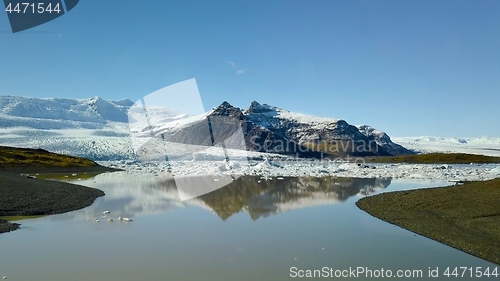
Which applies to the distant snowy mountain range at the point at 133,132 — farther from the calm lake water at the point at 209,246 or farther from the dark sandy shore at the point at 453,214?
the dark sandy shore at the point at 453,214

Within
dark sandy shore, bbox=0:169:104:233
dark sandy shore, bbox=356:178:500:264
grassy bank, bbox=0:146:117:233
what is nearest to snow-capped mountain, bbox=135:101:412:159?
grassy bank, bbox=0:146:117:233

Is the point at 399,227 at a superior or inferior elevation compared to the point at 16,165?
inferior

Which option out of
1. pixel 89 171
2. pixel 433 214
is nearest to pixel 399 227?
pixel 433 214

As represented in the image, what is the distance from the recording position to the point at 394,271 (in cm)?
980

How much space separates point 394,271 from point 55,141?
8758 cm

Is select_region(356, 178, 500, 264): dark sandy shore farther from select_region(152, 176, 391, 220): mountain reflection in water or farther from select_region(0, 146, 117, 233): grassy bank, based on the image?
select_region(0, 146, 117, 233): grassy bank

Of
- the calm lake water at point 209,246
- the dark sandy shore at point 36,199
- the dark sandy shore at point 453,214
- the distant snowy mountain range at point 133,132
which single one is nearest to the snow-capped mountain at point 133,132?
the distant snowy mountain range at point 133,132

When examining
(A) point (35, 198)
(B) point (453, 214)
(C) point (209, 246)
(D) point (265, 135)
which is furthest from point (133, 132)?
(B) point (453, 214)

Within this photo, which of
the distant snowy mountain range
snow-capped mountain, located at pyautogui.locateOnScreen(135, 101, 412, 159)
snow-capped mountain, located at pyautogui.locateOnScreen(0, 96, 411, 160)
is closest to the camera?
the distant snowy mountain range

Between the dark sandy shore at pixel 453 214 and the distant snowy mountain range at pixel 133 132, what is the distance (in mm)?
74592

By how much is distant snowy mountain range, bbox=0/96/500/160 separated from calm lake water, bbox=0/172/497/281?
7003 centimetres

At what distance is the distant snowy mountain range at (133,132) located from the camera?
8638cm

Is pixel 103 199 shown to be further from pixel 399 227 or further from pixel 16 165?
pixel 16 165

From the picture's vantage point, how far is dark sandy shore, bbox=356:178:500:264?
12250mm
